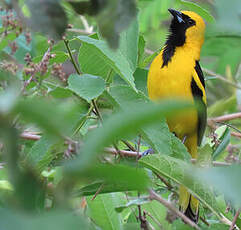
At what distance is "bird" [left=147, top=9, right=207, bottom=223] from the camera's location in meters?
2.26

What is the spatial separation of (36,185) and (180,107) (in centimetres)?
11

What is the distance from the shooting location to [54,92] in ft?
3.33

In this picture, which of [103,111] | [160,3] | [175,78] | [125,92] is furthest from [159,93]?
[125,92]

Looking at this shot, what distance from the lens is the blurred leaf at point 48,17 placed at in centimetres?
39

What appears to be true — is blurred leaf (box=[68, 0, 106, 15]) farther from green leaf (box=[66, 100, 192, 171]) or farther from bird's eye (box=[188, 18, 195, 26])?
bird's eye (box=[188, 18, 195, 26])

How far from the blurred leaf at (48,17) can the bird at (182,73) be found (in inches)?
65.7

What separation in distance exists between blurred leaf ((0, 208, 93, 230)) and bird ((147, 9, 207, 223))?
176 centimetres

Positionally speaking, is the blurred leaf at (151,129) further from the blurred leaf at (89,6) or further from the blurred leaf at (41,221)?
the blurred leaf at (41,221)

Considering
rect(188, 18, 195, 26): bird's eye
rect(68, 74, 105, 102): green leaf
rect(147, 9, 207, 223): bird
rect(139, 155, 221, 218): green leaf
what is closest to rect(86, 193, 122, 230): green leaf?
rect(139, 155, 221, 218): green leaf

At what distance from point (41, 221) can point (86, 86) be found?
2.14 feet

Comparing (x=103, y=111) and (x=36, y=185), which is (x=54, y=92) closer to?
(x=103, y=111)

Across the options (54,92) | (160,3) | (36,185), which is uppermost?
(36,185)

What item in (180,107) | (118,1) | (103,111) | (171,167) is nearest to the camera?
(180,107)

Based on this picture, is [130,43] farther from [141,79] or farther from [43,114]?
[43,114]
